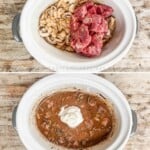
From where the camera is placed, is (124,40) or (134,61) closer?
(124,40)

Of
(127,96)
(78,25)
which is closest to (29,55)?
(78,25)

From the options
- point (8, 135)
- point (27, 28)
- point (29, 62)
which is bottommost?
point (8, 135)

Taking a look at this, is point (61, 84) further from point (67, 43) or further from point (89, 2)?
point (89, 2)

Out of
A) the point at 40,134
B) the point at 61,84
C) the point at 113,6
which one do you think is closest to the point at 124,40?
the point at 113,6

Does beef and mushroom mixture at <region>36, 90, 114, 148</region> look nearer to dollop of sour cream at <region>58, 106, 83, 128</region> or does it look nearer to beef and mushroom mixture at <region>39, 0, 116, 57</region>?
dollop of sour cream at <region>58, 106, 83, 128</region>

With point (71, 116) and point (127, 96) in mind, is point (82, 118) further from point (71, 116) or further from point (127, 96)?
point (127, 96)

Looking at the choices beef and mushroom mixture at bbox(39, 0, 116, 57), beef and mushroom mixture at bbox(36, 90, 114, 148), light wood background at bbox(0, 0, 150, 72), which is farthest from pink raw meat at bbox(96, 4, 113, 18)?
beef and mushroom mixture at bbox(36, 90, 114, 148)
